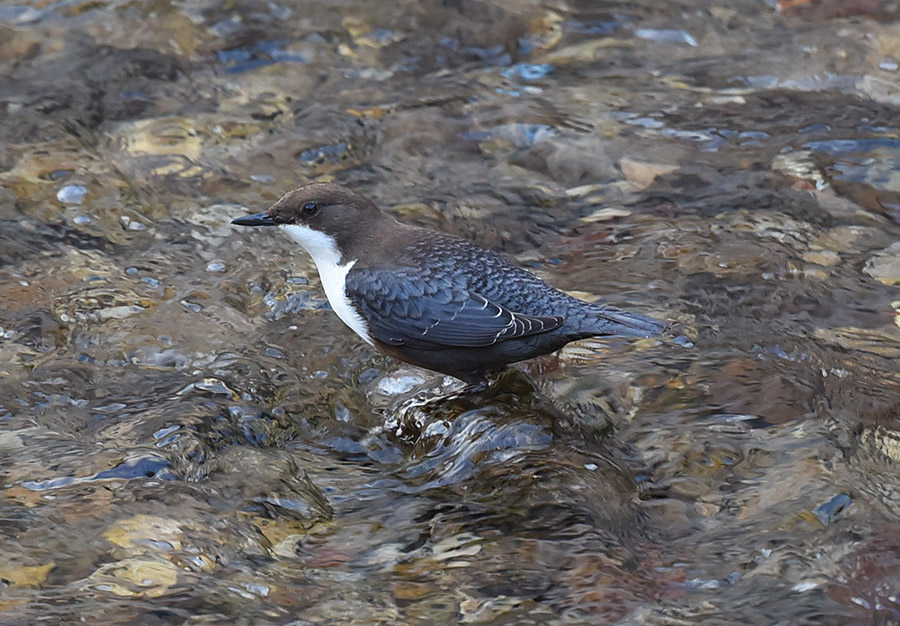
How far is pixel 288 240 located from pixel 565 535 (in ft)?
8.67

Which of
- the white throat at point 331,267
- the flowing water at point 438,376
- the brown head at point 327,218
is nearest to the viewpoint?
the flowing water at point 438,376

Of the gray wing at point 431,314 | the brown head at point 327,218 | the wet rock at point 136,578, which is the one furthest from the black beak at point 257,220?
the wet rock at point 136,578

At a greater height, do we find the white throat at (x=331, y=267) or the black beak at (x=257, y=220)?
the black beak at (x=257, y=220)

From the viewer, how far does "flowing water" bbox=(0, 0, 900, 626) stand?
3258 mm

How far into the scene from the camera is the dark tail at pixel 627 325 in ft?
12.8

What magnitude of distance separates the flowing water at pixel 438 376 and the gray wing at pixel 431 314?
289 mm

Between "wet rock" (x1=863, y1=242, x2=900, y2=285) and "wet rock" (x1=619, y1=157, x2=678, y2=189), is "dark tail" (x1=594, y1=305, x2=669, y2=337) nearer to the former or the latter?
"wet rock" (x1=863, y1=242, x2=900, y2=285)

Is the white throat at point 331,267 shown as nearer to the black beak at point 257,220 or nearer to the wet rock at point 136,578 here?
the black beak at point 257,220

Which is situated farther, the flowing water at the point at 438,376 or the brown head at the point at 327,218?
the brown head at the point at 327,218

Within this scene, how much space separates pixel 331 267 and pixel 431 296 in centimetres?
51

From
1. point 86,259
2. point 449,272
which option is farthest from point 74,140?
point 449,272

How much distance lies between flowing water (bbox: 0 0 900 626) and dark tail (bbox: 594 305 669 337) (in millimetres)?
373

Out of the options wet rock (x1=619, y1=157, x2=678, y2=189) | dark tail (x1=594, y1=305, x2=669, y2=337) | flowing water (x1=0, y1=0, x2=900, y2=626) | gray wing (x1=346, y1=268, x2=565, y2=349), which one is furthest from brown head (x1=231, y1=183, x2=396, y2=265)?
wet rock (x1=619, y1=157, x2=678, y2=189)

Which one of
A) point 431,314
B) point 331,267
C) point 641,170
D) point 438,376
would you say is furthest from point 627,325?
point 641,170
